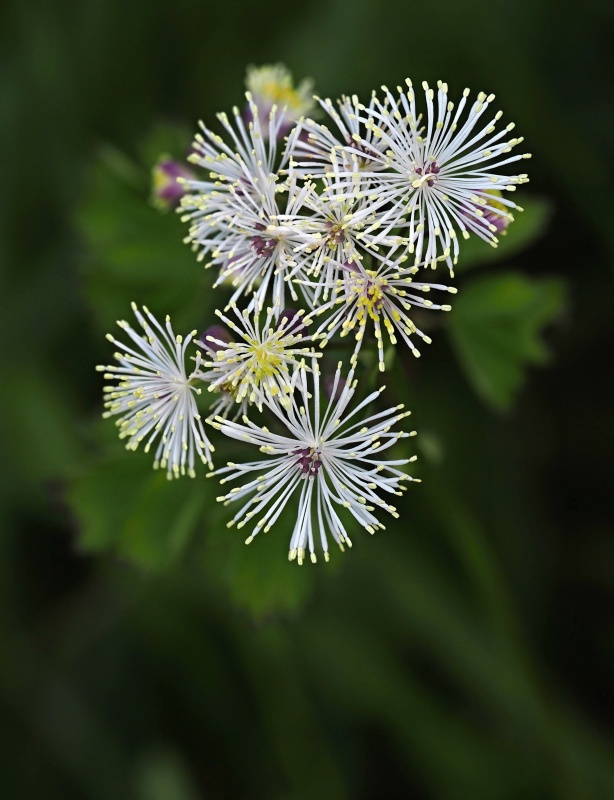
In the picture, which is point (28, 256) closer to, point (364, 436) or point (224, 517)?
point (224, 517)

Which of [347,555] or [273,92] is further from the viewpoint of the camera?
[347,555]

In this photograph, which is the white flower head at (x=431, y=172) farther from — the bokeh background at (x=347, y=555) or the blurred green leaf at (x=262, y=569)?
the bokeh background at (x=347, y=555)

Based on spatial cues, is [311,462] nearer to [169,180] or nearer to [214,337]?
[214,337]

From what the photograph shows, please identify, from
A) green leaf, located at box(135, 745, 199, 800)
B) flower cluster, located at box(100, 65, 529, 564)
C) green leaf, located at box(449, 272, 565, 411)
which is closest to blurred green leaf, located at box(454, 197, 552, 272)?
green leaf, located at box(449, 272, 565, 411)

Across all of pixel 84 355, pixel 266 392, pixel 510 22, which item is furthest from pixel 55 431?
pixel 510 22

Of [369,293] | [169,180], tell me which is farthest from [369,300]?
[169,180]

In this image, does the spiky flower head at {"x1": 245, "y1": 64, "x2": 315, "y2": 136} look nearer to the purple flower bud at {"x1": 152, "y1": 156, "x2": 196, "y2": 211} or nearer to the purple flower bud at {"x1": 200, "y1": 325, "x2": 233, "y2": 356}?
the purple flower bud at {"x1": 152, "y1": 156, "x2": 196, "y2": 211}
